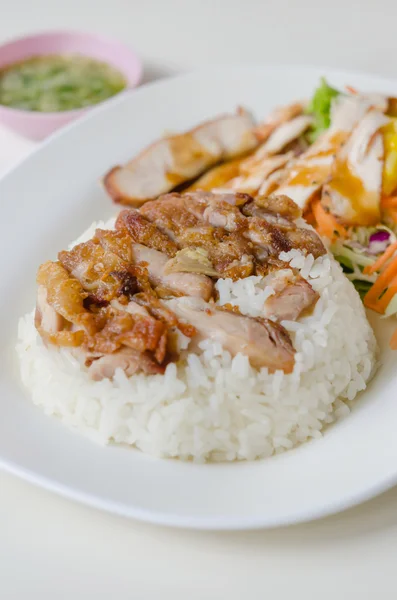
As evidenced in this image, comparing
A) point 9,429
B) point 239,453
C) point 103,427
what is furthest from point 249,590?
point 9,429

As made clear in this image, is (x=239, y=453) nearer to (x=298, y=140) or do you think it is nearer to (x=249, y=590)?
(x=249, y=590)

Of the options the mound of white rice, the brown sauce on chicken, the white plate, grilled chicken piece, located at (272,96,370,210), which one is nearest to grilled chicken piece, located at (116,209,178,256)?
the brown sauce on chicken

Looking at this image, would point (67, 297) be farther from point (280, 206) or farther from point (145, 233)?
point (280, 206)

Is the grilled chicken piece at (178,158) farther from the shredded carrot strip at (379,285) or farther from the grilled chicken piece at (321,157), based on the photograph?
the shredded carrot strip at (379,285)

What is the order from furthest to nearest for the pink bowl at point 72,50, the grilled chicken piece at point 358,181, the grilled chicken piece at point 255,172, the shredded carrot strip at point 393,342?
the pink bowl at point 72,50 < the grilled chicken piece at point 255,172 < the grilled chicken piece at point 358,181 < the shredded carrot strip at point 393,342

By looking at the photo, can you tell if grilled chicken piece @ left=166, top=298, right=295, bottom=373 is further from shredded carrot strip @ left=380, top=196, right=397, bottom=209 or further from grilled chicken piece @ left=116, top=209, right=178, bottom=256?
shredded carrot strip @ left=380, top=196, right=397, bottom=209

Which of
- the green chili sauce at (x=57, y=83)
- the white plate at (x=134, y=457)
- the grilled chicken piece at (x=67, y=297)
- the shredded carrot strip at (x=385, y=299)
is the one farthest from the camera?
the green chili sauce at (x=57, y=83)

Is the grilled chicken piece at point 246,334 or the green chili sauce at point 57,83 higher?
the green chili sauce at point 57,83

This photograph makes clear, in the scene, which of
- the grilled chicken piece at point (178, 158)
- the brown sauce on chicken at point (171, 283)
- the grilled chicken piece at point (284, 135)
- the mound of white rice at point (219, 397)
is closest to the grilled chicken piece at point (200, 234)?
the brown sauce on chicken at point (171, 283)

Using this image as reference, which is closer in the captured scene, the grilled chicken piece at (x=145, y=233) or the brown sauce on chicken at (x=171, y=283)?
the brown sauce on chicken at (x=171, y=283)
